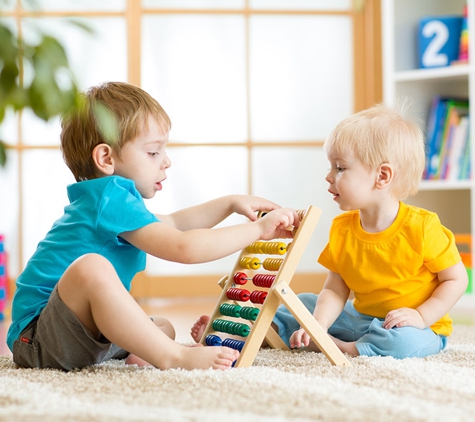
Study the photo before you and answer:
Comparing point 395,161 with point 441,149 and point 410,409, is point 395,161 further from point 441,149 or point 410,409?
point 441,149

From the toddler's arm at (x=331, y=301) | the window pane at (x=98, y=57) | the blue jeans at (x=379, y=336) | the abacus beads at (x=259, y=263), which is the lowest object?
the blue jeans at (x=379, y=336)

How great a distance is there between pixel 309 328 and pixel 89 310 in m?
0.38

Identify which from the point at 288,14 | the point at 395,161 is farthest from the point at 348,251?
the point at 288,14

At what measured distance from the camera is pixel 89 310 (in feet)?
4.01

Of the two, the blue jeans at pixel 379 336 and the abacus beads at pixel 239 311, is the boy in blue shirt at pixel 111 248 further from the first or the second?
the blue jeans at pixel 379 336

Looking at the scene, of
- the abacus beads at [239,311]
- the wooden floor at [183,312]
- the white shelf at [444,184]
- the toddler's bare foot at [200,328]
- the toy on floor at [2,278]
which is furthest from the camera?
the white shelf at [444,184]

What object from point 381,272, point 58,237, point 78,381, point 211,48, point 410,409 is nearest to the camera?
point 410,409

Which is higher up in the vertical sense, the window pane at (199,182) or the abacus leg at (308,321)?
the window pane at (199,182)

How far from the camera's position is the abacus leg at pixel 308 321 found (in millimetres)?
1218

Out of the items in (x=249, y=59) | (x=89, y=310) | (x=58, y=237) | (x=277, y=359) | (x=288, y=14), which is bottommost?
(x=277, y=359)

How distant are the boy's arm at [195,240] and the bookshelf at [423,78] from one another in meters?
1.47

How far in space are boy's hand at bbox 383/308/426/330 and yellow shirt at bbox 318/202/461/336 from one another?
0.24ft

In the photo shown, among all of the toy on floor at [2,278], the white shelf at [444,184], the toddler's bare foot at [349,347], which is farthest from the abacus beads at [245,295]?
the white shelf at [444,184]

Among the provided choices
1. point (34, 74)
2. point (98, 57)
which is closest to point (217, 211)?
point (34, 74)
